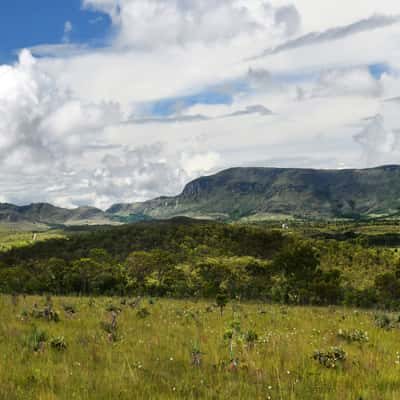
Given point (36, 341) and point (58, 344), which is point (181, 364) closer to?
point (58, 344)

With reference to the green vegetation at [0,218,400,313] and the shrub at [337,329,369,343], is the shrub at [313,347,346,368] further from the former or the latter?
the green vegetation at [0,218,400,313]

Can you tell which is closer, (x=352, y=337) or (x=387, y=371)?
(x=387, y=371)

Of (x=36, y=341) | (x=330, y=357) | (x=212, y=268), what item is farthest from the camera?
(x=212, y=268)

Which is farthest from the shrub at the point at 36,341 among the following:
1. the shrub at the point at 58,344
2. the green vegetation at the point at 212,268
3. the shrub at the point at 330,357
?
the green vegetation at the point at 212,268

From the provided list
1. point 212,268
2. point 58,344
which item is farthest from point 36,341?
point 212,268

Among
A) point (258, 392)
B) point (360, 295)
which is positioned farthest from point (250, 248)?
point (258, 392)

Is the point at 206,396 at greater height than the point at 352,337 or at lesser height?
greater

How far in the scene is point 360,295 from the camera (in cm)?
5697

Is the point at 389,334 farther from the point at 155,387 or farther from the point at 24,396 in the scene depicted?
the point at 24,396

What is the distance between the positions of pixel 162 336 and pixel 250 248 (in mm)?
152151

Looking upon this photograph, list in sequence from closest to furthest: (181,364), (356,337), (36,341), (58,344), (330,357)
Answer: (181,364), (330,357), (36,341), (58,344), (356,337)

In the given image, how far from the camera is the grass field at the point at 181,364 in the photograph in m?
6.23

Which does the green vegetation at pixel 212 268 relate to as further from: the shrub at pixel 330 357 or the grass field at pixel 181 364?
the shrub at pixel 330 357

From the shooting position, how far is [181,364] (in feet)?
26.9
